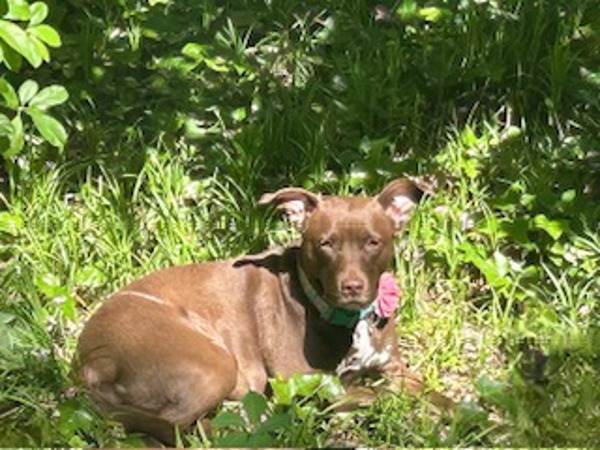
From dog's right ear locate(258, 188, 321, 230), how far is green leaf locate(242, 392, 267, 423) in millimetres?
1153

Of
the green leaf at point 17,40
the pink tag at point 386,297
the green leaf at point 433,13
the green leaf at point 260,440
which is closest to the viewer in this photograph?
the green leaf at point 260,440

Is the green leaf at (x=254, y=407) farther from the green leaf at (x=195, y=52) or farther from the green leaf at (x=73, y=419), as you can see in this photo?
the green leaf at (x=195, y=52)

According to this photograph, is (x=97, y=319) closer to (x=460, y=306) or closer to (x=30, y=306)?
(x=30, y=306)

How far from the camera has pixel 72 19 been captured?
7.71 m

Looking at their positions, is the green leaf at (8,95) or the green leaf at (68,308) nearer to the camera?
the green leaf at (8,95)

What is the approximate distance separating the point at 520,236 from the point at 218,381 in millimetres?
1710

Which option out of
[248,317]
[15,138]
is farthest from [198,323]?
[15,138]

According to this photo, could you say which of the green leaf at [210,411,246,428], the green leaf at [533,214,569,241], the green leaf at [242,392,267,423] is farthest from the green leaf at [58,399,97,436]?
the green leaf at [533,214,569,241]

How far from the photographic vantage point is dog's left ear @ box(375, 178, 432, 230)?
20.1ft

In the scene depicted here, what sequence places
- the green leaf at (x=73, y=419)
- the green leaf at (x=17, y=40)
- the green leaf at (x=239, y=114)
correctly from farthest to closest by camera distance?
the green leaf at (x=239, y=114) → the green leaf at (x=17, y=40) → the green leaf at (x=73, y=419)

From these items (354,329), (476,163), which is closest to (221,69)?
(476,163)

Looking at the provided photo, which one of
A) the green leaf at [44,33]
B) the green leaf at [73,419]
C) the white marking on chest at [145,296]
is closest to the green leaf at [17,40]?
the green leaf at [44,33]

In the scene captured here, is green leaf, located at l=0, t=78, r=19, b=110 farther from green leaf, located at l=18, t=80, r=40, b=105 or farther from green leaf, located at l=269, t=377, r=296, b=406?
green leaf, located at l=269, t=377, r=296, b=406

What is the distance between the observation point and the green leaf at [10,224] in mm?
6809
